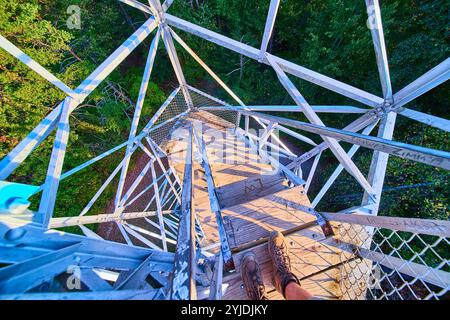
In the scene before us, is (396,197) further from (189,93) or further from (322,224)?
(189,93)

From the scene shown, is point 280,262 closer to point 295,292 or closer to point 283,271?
point 283,271

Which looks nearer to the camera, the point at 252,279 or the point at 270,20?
the point at 252,279

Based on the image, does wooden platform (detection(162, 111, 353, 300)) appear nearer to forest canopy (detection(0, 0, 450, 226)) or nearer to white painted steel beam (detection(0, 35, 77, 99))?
white painted steel beam (detection(0, 35, 77, 99))

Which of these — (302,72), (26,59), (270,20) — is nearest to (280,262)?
(302,72)

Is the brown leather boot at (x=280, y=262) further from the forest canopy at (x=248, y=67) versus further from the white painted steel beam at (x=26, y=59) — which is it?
the forest canopy at (x=248, y=67)

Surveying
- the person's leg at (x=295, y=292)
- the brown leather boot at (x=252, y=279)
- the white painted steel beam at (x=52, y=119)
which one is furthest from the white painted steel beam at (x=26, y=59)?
the person's leg at (x=295, y=292)

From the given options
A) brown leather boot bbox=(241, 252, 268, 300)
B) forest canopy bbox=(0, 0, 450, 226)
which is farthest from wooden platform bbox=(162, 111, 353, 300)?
forest canopy bbox=(0, 0, 450, 226)
